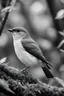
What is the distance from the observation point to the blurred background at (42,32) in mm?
6922

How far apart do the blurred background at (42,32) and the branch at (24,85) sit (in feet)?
10.1

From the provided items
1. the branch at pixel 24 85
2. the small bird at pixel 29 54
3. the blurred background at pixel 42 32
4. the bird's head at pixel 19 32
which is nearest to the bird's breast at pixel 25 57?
the small bird at pixel 29 54

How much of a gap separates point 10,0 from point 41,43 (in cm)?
291

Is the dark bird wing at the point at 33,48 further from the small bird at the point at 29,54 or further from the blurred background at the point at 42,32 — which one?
the blurred background at the point at 42,32

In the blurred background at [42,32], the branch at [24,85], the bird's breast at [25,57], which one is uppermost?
the branch at [24,85]

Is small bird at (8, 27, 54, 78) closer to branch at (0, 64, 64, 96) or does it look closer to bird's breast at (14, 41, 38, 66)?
bird's breast at (14, 41, 38, 66)

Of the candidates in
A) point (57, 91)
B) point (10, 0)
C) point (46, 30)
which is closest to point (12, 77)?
point (57, 91)

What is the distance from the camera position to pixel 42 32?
26.0ft

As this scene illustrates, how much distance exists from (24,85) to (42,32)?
4518mm

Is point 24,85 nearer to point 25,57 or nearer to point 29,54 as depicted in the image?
point 25,57

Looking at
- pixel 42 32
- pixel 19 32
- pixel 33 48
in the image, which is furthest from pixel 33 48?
pixel 42 32

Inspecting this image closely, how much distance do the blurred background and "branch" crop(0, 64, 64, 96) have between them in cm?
307

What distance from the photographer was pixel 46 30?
25.0 feet

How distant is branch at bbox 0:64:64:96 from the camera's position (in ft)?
11.0
